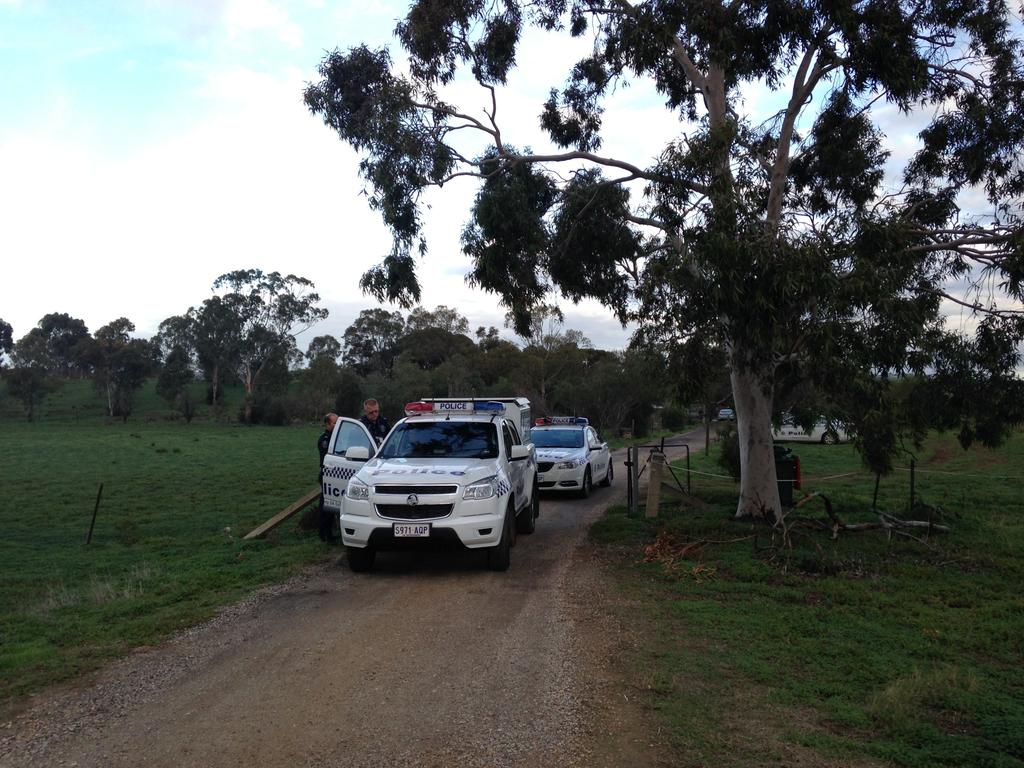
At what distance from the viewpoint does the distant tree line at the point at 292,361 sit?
60.2 meters

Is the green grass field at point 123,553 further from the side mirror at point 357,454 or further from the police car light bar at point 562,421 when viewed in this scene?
the police car light bar at point 562,421

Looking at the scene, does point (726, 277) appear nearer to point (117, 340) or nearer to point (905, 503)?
point (905, 503)

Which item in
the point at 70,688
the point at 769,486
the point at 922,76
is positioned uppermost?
the point at 922,76

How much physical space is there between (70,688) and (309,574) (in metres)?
3.89

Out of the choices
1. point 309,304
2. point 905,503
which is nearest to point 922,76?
point 905,503

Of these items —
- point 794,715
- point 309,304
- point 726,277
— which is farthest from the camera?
point 309,304

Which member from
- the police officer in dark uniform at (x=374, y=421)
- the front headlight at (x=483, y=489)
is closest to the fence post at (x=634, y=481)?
the police officer in dark uniform at (x=374, y=421)

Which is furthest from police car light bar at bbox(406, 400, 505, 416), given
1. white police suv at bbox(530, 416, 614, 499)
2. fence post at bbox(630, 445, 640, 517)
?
white police suv at bbox(530, 416, 614, 499)

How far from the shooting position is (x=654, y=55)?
12.1 metres

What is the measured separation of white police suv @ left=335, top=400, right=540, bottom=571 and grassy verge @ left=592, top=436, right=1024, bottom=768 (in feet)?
5.23

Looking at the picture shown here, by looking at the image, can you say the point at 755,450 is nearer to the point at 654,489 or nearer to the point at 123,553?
the point at 654,489

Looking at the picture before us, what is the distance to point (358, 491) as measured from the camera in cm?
930

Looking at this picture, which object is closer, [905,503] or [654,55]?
[654,55]

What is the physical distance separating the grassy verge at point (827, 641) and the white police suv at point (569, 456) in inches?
175
